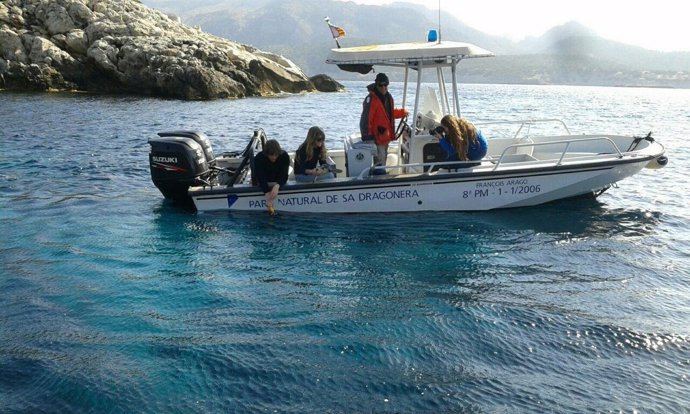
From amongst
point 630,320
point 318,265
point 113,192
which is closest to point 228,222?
point 318,265

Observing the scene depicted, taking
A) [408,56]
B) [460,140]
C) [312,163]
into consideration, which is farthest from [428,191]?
[408,56]

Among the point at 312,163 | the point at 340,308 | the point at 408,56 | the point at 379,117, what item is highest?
the point at 408,56

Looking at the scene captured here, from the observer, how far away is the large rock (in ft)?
150

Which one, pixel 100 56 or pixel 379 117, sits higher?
pixel 100 56

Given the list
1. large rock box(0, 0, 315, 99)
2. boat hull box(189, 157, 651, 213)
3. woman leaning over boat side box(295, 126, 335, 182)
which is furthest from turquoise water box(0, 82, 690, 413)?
large rock box(0, 0, 315, 99)

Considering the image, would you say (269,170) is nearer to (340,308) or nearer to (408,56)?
(408,56)

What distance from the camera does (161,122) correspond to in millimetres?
30406

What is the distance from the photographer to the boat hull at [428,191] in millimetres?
11578

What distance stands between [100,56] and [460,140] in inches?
1702

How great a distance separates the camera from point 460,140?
37.1 feet

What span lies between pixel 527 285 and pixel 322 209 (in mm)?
4760

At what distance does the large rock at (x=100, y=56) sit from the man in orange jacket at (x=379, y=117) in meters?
37.5

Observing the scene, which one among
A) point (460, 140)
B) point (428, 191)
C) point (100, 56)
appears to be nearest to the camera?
point (460, 140)

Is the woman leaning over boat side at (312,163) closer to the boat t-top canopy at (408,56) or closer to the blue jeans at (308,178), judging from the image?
the blue jeans at (308,178)
